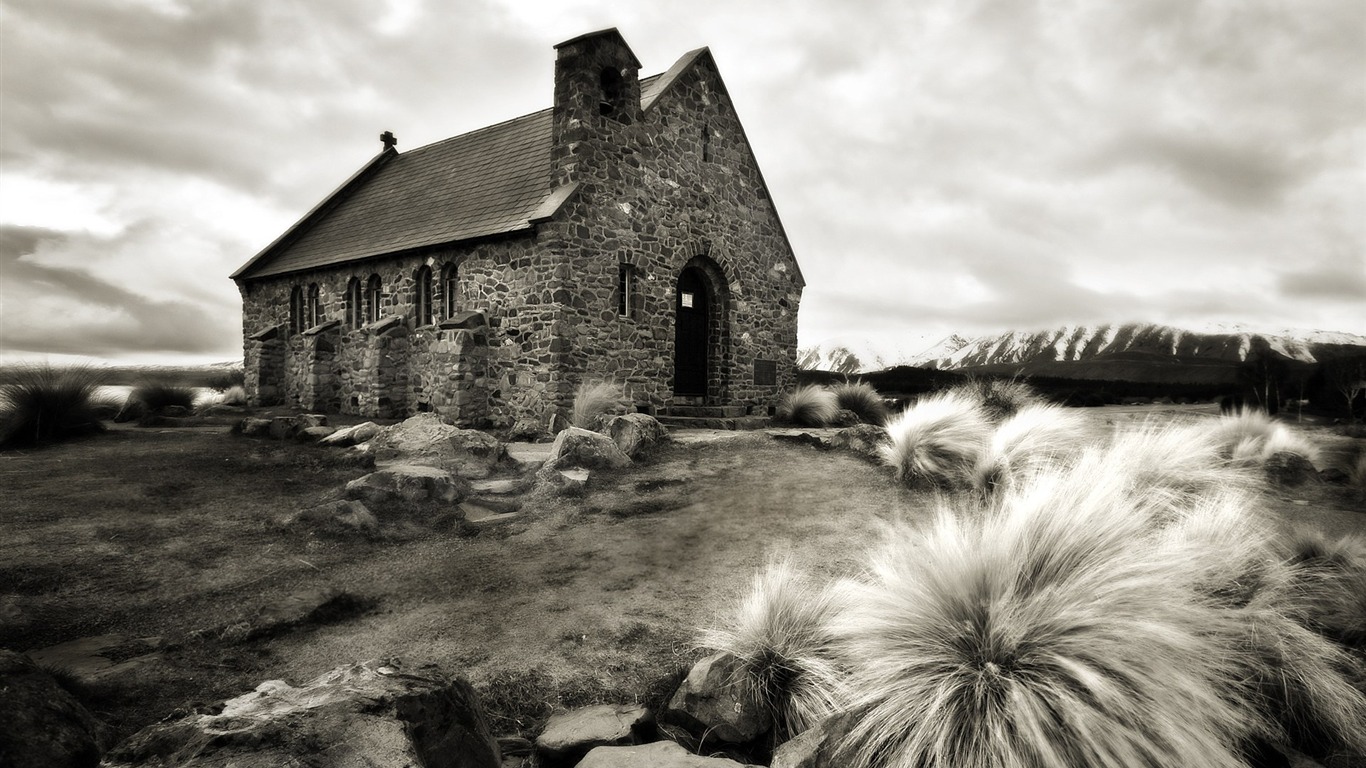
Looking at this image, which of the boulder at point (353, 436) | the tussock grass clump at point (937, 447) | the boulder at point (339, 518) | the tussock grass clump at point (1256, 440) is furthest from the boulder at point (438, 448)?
Result: the tussock grass clump at point (1256, 440)

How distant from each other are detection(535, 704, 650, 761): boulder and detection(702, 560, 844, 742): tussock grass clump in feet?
1.94

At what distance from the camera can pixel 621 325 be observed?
13.7m

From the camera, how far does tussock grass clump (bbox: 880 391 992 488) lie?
7938 millimetres

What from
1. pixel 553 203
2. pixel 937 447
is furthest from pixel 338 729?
pixel 553 203

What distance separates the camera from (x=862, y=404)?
16188 mm

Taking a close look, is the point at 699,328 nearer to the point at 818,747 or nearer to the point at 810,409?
the point at 810,409

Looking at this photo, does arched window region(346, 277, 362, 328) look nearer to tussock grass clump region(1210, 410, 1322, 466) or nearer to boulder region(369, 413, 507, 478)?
boulder region(369, 413, 507, 478)

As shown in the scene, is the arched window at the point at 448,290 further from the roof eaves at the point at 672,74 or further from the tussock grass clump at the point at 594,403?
the roof eaves at the point at 672,74

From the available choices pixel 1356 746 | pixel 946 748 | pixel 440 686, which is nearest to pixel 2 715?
pixel 440 686

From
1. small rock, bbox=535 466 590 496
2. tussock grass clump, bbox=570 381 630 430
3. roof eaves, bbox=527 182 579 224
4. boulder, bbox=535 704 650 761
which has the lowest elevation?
boulder, bbox=535 704 650 761

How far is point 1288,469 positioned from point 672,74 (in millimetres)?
12917

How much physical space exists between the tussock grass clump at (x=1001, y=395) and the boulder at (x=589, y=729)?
410 inches

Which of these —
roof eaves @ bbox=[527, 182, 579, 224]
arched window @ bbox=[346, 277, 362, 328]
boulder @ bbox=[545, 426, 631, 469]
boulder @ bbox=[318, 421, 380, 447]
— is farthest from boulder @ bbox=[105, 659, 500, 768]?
arched window @ bbox=[346, 277, 362, 328]

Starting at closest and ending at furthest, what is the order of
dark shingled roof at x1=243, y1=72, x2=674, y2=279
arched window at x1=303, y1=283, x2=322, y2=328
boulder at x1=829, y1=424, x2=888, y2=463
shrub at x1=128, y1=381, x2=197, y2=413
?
boulder at x1=829, y1=424, x2=888, y2=463, dark shingled roof at x1=243, y1=72, x2=674, y2=279, shrub at x1=128, y1=381, x2=197, y2=413, arched window at x1=303, y1=283, x2=322, y2=328
